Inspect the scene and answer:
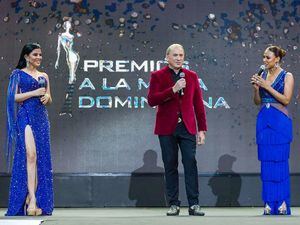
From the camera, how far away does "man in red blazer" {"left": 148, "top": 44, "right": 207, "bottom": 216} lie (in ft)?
18.7

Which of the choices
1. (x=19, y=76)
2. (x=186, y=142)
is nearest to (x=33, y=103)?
(x=19, y=76)

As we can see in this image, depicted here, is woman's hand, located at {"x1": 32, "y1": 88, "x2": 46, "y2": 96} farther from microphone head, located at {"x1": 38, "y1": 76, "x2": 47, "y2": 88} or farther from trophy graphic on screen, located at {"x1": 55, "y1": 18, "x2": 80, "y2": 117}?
trophy graphic on screen, located at {"x1": 55, "y1": 18, "x2": 80, "y2": 117}

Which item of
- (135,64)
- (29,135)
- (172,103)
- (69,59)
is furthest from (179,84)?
(69,59)

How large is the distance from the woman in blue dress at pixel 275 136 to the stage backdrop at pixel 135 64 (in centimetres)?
139

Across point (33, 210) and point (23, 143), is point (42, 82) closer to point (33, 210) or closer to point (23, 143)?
point (23, 143)

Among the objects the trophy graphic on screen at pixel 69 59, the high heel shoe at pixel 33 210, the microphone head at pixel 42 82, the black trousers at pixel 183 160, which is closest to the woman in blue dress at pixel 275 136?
the black trousers at pixel 183 160

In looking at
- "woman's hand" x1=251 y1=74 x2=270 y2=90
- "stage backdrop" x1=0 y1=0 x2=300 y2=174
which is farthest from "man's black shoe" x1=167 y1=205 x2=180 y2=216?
"stage backdrop" x1=0 y1=0 x2=300 y2=174

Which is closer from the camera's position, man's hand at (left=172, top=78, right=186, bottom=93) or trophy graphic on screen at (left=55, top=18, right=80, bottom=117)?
man's hand at (left=172, top=78, right=186, bottom=93)

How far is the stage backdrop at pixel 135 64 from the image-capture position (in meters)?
7.39

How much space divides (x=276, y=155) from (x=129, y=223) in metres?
2.41

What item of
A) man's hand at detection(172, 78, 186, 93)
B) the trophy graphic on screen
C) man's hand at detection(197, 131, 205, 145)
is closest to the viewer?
man's hand at detection(172, 78, 186, 93)

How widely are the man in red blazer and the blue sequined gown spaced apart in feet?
1.84

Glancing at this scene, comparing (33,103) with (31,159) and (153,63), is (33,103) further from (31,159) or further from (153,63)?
(153,63)

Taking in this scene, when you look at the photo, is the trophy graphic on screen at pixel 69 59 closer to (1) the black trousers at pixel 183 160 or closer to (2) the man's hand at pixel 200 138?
(1) the black trousers at pixel 183 160
